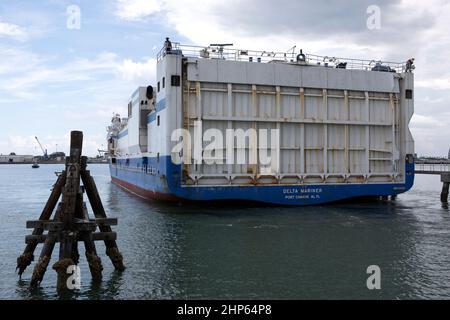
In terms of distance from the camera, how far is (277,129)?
28.1 meters

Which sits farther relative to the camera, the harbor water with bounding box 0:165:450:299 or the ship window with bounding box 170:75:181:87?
the ship window with bounding box 170:75:181:87

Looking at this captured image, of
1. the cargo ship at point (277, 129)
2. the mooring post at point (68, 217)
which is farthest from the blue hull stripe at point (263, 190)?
the mooring post at point (68, 217)

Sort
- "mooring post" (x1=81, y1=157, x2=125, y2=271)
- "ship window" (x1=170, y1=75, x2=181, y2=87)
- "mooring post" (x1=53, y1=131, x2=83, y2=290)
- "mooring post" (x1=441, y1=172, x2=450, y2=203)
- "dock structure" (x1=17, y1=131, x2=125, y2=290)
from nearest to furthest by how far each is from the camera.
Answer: "mooring post" (x1=53, y1=131, x2=83, y2=290) → "dock structure" (x1=17, y1=131, x2=125, y2=290) → "mooring post" (x1=81, y1=157, x2=125, y2=271) → "ship window" (x1=170, y1=75, x2=181, y2=87) → "mooring post" (x1=441, y1=172, x2=450, y2=203)

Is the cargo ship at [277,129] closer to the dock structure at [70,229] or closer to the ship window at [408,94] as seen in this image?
the ship window at [408,94]

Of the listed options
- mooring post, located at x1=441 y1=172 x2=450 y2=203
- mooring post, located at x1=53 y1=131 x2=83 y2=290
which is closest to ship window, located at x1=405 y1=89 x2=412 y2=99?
mooring post, located at x1=441 y1=172 x2=450 y2=203

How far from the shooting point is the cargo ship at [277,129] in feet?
86.7

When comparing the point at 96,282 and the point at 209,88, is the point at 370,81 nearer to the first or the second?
the point at 209,88

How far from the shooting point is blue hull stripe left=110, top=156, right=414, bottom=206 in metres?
26.2

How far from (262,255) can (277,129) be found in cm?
1396

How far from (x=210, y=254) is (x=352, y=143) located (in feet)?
58.4

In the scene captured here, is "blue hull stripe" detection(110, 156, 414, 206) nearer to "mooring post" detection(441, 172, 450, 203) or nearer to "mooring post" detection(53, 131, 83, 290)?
"mooring post" detection(441, 172, 450, 203)

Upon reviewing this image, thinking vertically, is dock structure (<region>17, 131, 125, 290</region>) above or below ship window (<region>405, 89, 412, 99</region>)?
below

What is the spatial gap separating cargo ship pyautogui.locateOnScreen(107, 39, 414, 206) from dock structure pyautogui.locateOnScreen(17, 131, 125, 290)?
13083 mm

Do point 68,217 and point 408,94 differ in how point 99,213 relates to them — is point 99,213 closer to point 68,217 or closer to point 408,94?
point 68,217
